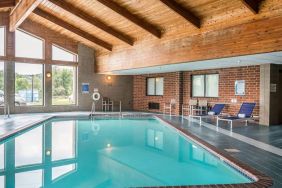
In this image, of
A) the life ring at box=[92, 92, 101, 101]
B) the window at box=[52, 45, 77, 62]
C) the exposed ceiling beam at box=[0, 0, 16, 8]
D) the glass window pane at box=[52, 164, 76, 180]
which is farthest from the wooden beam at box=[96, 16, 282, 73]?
the glass window pane at box=[52, 164, 76, 180]

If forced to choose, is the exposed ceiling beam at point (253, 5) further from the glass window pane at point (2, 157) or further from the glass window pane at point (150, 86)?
the glass window pane at point (150, 86)

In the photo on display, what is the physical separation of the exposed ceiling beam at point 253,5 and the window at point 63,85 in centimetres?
999

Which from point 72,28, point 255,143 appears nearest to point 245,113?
point 255,143

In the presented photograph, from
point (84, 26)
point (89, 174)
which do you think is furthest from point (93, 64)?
point (89, 174)

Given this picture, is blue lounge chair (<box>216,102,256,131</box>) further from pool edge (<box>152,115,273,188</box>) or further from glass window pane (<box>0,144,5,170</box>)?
glass window pane (<box>0,144,5,170</box>)

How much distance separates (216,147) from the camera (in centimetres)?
571

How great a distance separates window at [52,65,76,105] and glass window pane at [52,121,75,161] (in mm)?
3272

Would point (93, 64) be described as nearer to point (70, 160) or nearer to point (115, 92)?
point (115, 92)

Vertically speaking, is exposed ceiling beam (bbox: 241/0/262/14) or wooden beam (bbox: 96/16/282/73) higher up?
exposed ceiling beam (bbox: 241/0/262/14)

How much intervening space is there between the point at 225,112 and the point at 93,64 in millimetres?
7302

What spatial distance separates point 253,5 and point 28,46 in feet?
34.0

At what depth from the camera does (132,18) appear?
359 inches

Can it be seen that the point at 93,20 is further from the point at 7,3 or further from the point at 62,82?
the point at 62,82

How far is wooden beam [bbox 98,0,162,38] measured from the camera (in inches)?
338
